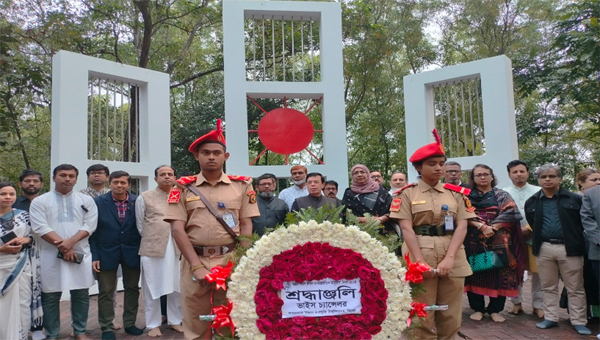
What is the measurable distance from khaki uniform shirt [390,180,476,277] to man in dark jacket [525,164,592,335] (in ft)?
5.23

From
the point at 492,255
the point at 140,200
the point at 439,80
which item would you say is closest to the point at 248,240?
the point at 140,200

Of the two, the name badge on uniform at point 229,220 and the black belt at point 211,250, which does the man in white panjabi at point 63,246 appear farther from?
the name badge on uniform at point 229,220

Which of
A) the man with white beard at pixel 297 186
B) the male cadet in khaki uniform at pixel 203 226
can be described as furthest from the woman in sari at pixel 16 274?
the man with white beard at pixel 297 186

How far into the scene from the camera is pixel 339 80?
6797mm

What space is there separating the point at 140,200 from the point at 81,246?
0.67 meters

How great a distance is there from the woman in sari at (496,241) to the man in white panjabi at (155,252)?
296 cm

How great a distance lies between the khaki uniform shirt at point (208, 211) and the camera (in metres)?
2.82

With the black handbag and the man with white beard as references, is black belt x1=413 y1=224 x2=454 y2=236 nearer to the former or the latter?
the black handbag

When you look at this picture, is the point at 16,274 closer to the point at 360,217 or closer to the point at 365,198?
the point at 360,217

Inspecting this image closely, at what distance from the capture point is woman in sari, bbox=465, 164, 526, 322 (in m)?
4.56

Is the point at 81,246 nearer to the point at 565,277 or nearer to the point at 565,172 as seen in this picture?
the point at 565,277

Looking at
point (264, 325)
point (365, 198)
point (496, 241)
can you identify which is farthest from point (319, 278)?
point (496, 241)

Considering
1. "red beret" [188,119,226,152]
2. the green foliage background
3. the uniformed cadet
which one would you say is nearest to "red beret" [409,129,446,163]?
the uniformed cadet

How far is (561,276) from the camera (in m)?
4.40
